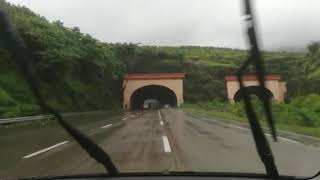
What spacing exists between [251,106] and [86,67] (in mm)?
1241

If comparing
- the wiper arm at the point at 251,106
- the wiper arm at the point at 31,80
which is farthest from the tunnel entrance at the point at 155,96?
the wiper arm at the point at 251,106

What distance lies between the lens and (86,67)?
12.0 ft

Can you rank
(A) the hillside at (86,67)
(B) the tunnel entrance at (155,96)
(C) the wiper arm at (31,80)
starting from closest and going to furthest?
(C) the wiper arm at (31,80)
(A) the hillside at (86,67)
(B) the tunnel entrance at (155,96)

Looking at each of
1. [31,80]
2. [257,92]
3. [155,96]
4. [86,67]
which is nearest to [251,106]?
[257,92]

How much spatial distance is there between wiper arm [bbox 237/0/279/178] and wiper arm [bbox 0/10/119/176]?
735 mm

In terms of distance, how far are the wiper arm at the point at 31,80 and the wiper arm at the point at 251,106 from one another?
73 centimetres

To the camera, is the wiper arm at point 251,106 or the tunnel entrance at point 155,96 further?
the tunnel entrance at point 155,96

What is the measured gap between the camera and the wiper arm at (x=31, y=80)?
2.46m

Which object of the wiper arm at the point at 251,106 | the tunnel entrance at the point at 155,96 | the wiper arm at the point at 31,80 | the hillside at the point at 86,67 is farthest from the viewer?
the tunnel entrance at the point at 155,96

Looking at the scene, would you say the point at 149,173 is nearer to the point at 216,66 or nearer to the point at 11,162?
the point at 216,66

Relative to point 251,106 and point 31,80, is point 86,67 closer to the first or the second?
point 31,80

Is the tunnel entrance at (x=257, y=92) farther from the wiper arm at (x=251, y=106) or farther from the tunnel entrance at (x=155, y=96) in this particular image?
the tunnel entrance at (x=155, y=96)

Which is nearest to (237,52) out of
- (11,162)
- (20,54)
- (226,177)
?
(226,177)

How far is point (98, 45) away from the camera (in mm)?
3734
